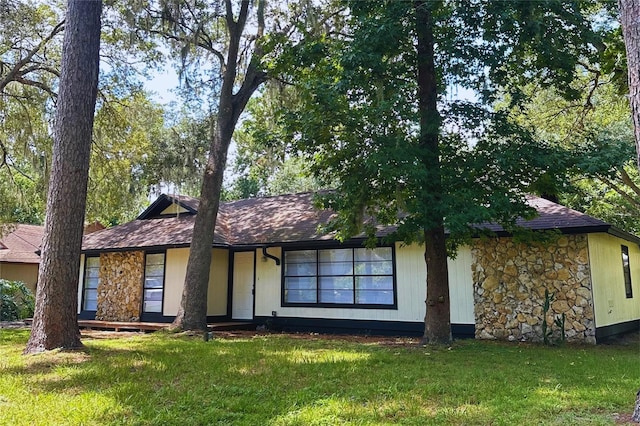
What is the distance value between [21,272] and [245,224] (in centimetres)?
1256

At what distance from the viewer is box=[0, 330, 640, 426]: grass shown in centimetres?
398

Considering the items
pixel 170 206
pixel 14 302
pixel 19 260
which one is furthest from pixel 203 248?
pixel 19 260

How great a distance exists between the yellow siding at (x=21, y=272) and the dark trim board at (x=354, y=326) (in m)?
13.4

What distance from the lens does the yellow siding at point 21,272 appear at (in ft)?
65.1

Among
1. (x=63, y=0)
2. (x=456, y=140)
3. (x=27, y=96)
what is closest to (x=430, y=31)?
(x=456, y=140)

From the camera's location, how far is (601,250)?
31.9ft

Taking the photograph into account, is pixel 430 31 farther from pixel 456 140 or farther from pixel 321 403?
pixel 321 403

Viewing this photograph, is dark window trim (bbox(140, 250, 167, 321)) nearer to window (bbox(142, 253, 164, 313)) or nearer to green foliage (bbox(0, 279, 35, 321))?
window (bbox(142, 253, 164, 313))

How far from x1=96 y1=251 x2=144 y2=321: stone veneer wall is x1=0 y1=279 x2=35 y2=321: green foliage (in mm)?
3615

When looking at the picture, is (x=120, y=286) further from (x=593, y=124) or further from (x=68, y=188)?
(x=593, y=124)

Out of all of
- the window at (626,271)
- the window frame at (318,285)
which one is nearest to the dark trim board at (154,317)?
the window frame at (318,285)

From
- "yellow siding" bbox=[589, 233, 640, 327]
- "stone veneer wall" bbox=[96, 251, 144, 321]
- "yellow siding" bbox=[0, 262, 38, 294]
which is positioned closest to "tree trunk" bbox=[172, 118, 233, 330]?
"stone veneer wall" bbox=[96, 251, 144, 321]

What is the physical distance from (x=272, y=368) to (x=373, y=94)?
4.45 metres

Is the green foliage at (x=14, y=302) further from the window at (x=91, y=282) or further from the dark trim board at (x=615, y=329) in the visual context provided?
the dark trim board at (x=615, y=329)
